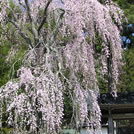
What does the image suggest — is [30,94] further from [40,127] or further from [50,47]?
[50,47]

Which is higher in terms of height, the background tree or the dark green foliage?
the dark green foliage

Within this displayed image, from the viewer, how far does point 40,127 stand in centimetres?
402

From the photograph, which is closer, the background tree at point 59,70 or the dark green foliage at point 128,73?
the background tree at point 59,70

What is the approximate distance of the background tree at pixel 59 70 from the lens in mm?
3904

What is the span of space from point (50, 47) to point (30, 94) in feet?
3.43

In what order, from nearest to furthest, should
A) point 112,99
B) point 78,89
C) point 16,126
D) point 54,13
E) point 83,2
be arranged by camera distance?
point 16,126 < point 78,89 < point 83,2 < point 54,13 < point 112,99

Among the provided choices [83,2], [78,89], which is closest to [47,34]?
[83,2]

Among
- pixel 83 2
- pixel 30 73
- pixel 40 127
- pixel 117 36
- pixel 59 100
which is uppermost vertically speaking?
pixel 83 2

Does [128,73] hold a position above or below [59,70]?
above

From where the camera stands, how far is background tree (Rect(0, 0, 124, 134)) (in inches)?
154

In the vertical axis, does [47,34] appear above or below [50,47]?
above

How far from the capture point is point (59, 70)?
4320 millimetres

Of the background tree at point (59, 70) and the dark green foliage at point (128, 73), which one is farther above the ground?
the dark green foliage at point (128, 73)

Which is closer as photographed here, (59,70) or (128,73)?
(59,70)
